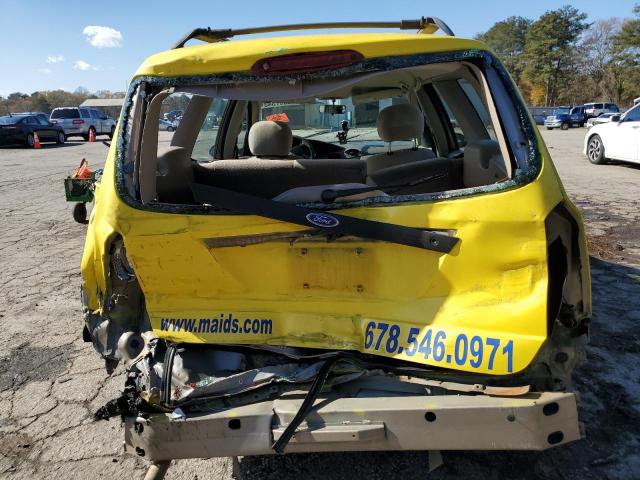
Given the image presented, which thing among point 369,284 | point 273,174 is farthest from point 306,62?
point 273,174

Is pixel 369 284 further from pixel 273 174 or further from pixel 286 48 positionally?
pixel 273 174

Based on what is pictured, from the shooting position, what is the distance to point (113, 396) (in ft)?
10.8

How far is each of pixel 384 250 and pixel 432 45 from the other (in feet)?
2.83

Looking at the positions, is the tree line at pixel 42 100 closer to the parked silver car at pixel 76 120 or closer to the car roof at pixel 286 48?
the parked silver car at pixel 76 120

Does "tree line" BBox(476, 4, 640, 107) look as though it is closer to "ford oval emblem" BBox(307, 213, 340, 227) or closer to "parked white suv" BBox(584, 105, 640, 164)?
"parked white suv" BBox(584, 105, 640, 164)

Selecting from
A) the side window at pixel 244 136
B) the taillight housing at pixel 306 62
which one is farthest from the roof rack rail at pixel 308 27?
the side window at pixel 244 136

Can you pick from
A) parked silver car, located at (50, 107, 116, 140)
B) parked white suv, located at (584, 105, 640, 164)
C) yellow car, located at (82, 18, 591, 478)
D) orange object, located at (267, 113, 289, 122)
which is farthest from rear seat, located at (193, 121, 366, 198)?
parked silver car, located at (50, 107, 116, 140)

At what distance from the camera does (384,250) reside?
2178mm

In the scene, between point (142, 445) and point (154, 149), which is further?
point (154, 149)

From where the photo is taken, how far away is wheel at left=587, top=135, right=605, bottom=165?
1375 centimetres

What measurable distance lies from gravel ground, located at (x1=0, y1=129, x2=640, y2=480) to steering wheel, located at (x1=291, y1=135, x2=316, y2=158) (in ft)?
8.55

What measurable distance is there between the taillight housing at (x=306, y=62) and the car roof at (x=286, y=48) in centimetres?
2

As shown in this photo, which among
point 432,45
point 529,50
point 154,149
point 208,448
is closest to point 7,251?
point 154,149

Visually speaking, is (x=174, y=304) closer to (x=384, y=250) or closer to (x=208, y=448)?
(x=208, y=448)
